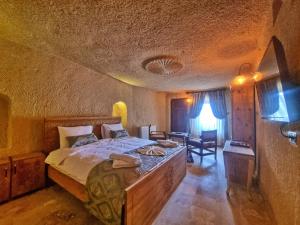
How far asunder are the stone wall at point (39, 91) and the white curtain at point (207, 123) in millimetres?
3796

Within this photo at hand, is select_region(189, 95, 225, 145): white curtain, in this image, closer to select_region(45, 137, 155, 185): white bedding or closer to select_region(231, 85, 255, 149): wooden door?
select_region(231, 85, 255, 149): wooden door

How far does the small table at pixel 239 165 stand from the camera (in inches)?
97.8

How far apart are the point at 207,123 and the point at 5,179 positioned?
5943 millimetres

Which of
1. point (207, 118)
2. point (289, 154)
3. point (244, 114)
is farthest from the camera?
point (207, 118)

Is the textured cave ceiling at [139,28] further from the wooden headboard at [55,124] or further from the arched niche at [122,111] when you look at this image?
the arched niche at [122,111]

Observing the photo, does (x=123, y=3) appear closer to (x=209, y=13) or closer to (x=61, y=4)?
(x=61, y=4)

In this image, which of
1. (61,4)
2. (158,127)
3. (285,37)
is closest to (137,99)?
(158,127)

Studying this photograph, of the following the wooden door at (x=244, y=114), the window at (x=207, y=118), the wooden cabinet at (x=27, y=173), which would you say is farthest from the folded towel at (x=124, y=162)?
the window at (x=207, y=118)

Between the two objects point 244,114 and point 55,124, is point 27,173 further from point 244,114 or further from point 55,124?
point 244,114

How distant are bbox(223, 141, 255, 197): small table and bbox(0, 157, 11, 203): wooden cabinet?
3285mm

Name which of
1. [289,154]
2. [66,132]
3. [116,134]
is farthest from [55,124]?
[289,154]

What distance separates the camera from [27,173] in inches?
94.7

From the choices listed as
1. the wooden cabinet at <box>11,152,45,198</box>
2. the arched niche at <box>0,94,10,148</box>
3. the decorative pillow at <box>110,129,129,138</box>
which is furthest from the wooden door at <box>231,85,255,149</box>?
the arched niche at <box>0,94,10,148</box>

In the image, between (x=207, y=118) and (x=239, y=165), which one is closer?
(x=239, y=165)
